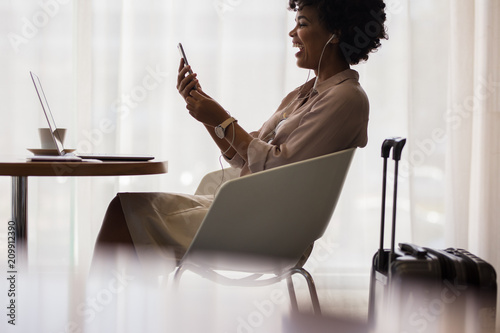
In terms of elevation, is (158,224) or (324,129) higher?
(324,129)

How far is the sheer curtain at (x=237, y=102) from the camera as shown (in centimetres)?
225

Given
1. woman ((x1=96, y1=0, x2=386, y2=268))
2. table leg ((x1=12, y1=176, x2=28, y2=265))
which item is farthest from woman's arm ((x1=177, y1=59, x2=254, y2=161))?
table leg ((x1=12, y1=176, x2=28, y2=265))

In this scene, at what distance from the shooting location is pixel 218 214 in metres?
1.14

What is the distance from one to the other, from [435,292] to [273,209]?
1.51 feet

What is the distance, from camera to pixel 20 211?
1357 millimetres

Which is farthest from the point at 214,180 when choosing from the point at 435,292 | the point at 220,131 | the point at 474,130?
the point at 474,130

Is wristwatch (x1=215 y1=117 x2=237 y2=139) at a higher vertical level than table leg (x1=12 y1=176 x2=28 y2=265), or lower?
higher

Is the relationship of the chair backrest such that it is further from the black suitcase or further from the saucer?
the saucer

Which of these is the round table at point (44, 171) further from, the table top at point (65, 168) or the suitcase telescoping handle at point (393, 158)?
the suitcase telescoping handle at point (393, 158)

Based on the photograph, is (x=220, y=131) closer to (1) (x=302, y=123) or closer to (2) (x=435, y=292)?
(1) (x=302, y=123)

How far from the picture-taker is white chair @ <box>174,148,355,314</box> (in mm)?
1143

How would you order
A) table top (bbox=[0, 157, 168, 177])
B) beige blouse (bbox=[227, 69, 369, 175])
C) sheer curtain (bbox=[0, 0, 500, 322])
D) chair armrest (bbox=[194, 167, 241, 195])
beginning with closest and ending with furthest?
table top (bbox=[0, 157, 168, 177]) < beige blouse (bbox=[227, 69, 369, 175]) < chair armrest (bbox=[194, 167, 241, 195]) < sheer curtain (bbox=[0, 0, 500, 322])

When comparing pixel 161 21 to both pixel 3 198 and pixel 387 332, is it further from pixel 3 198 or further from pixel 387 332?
pixel 387 332

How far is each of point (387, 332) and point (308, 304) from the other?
905 millimetres
